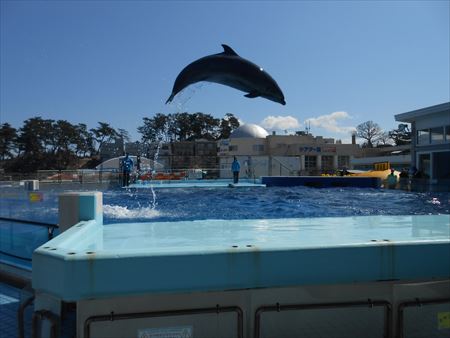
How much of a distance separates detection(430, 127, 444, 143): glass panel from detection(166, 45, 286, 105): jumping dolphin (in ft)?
62.1

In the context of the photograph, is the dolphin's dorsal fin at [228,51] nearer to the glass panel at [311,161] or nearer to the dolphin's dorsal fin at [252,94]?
the dolphin's dorsal fin at [252,94]

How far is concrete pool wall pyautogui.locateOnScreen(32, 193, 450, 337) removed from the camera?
7.15 ft

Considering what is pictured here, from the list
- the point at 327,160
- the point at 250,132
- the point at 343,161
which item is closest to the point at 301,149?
the point at 327,160

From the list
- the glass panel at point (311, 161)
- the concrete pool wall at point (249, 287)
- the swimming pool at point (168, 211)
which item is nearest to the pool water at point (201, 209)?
the swimming pool at point (168, 211)

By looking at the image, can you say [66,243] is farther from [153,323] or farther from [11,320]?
[11,320]

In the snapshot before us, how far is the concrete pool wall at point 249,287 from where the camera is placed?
85.8 inches

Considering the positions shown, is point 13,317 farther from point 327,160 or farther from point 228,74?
point 327,160

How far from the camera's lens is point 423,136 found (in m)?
24.5

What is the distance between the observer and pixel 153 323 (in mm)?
2277

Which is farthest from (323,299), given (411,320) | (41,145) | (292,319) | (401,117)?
(41,145)

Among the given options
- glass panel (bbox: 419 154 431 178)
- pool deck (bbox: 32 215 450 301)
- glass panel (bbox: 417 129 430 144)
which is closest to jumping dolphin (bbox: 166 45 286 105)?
pool deck (bbox: 32 215 450 301)

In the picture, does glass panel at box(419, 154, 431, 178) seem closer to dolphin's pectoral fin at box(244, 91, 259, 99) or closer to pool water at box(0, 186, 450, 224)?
pool water at box(0, 186, 450, 224)

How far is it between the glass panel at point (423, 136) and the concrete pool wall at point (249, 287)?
23.7 m

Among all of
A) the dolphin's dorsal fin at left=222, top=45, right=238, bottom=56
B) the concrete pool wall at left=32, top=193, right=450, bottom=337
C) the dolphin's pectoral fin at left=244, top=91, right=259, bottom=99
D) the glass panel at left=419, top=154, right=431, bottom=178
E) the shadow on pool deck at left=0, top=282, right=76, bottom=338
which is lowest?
the shadow on pool deck at left=0, top=282, right=76, bottom=338
